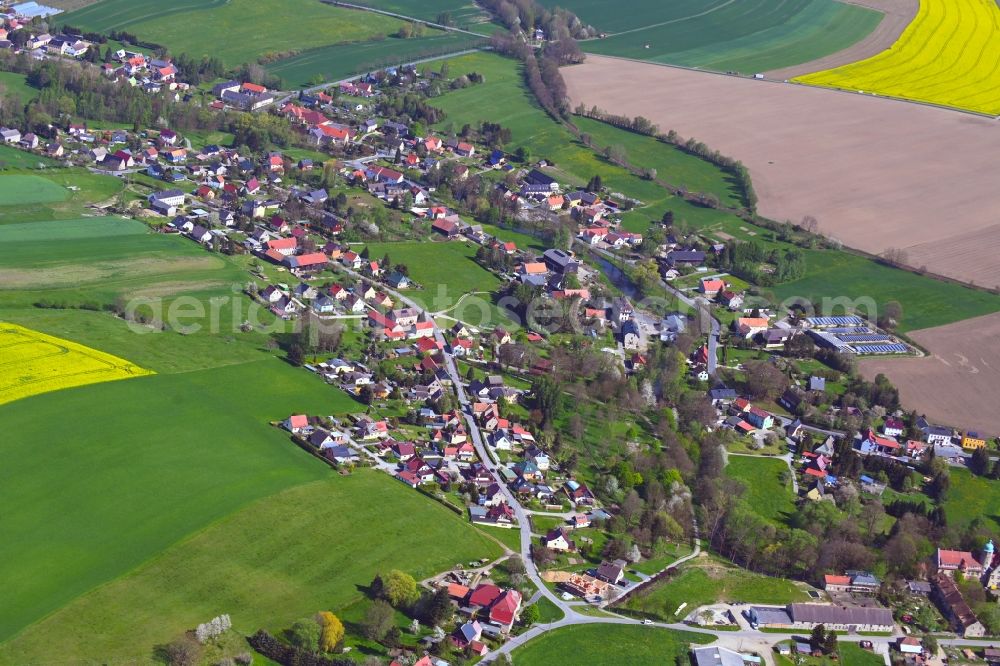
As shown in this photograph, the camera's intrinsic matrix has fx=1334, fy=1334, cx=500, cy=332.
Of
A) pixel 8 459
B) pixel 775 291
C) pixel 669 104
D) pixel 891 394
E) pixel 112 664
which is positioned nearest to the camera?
pixel 112 664

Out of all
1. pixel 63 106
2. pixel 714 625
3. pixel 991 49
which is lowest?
pixel 714 625

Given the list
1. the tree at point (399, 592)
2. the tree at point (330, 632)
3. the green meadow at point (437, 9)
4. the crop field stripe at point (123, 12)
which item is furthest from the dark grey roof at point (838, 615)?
the green meadow at point (437, 9)

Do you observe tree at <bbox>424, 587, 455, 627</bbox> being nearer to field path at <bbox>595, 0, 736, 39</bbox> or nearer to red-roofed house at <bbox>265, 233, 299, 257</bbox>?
red-roofed house at <bbox>265, 233, 299, 257</bbox>

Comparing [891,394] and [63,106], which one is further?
[63,106]

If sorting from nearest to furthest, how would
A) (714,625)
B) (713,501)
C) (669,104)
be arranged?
(714,625)
(713,501)
(669,104)

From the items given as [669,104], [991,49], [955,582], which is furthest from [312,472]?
[991,49]

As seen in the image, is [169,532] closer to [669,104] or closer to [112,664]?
[112,664]

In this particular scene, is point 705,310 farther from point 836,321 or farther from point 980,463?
point 980,463

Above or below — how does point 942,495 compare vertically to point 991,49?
below
